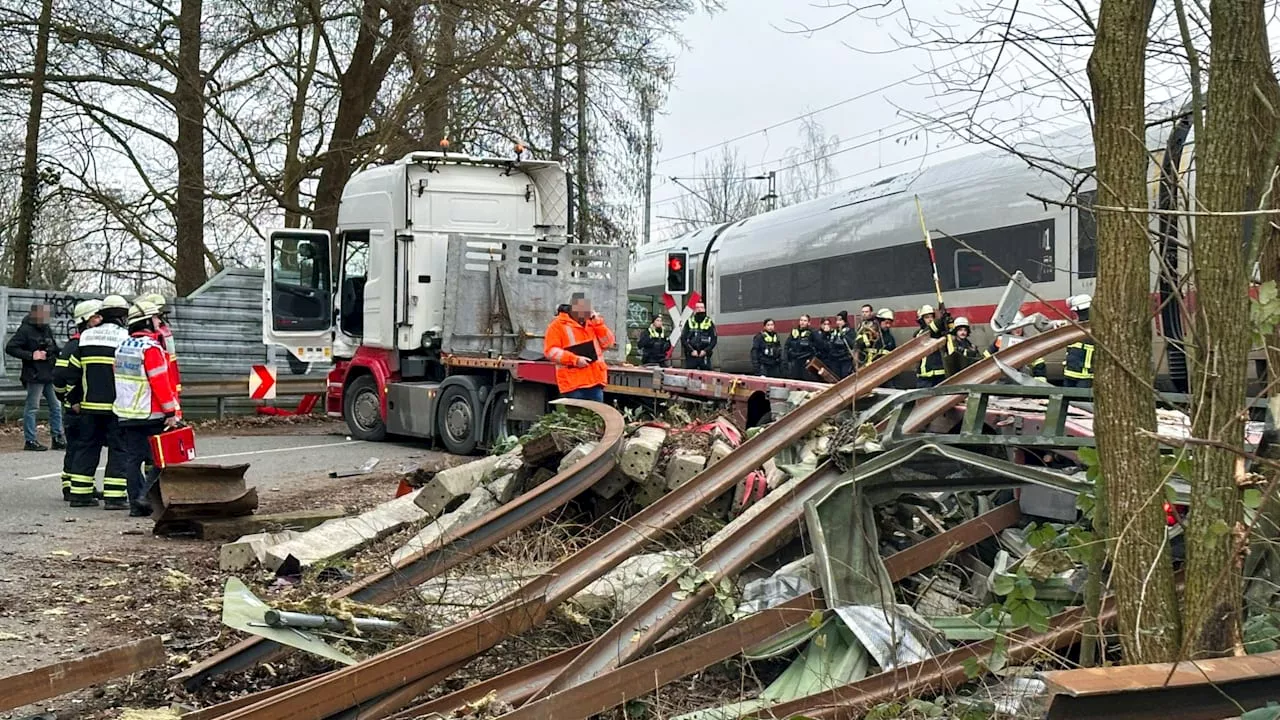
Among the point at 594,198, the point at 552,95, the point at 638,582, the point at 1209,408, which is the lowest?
the point at 638,582

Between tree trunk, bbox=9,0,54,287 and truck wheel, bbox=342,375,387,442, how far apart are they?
7079 mm

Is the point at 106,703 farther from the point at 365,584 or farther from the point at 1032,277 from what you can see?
the point at 1032,277

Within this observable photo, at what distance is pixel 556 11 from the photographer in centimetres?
1888

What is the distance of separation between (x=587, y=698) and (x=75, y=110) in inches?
693

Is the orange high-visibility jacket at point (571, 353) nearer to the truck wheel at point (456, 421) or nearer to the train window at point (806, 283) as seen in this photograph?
the truck wheel at point (456, 421)

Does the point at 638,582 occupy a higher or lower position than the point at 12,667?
higher

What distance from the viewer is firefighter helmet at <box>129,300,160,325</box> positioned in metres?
9.18

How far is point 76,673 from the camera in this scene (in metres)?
4.29

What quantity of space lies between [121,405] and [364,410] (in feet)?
19.7

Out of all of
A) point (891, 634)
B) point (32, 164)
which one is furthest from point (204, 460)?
point (891, 634)

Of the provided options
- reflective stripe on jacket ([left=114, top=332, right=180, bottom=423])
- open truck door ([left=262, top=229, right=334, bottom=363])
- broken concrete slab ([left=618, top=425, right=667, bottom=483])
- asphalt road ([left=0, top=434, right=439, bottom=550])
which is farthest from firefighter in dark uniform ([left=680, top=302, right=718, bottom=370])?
broken concrete slab ([left=618, top=425, right=667, bottom=483])

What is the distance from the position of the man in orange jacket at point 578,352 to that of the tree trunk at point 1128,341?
7.55m

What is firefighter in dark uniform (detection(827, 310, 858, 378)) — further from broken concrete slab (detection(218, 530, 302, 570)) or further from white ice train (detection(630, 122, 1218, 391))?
broken concrete slab (detection(218, 530, 302, 570))

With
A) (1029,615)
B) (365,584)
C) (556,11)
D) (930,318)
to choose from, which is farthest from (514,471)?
(556,11)
